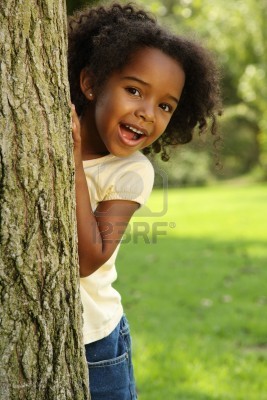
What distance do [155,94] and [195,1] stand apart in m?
5.76

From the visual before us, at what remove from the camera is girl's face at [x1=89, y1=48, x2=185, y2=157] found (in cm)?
226

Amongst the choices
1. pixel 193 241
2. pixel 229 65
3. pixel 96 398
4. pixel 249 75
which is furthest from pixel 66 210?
pixel 229 65

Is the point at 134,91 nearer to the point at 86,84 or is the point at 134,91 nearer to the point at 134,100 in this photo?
the point at 134,100

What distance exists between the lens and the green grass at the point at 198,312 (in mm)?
4176

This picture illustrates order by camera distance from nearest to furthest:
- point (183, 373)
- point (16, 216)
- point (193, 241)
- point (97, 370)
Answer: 1. point (16, 216)
2. point (97, 370)
3. point (183, 373)
4. point (193, 241)

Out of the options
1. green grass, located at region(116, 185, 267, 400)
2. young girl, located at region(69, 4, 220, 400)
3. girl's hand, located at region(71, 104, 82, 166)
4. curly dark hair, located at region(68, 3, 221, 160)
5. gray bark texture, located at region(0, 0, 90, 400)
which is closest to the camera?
gray bark texture, located at region(0, 0, 90, 400)

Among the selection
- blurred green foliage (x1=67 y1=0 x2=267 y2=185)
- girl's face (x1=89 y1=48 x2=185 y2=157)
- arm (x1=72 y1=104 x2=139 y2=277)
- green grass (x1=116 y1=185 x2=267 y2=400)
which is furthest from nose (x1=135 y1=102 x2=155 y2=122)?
blurred green foliage (x1=67 y1=0 x2=267 y2=185)

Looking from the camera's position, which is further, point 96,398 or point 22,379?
point 96,398

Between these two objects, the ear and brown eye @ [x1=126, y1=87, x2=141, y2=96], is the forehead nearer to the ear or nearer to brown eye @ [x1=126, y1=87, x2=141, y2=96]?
brown eye @ [x1=126, y1=87, x2=141, y2=96]

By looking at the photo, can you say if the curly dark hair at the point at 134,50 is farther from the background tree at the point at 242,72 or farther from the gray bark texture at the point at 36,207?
the background tree at the point at 242,72

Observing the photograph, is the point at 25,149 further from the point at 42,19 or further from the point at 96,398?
the point at 96,398

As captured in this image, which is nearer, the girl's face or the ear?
the girl's face

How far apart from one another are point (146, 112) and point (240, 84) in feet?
79.2

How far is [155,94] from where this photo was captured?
2.29 m
